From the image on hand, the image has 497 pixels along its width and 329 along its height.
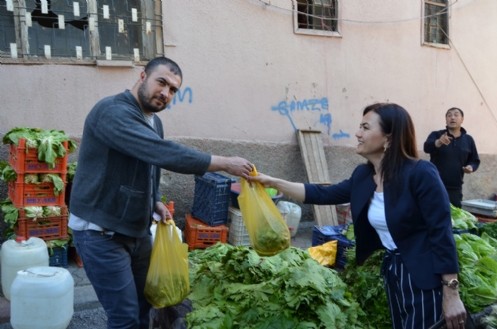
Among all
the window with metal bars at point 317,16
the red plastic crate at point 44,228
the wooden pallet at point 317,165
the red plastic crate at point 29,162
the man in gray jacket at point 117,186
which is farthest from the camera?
the window with metal bars at point 317,16

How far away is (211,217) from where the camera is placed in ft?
20.2

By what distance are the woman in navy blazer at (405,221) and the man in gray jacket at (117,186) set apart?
2.32 ft

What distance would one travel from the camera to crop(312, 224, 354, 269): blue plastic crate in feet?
14.1

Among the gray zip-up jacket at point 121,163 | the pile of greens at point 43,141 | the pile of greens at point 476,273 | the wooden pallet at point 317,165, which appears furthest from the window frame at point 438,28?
the gray zip-up jacket at point 121,163

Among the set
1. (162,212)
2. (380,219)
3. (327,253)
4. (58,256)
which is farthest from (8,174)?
(380,219)

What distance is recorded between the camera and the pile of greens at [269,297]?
2.54 metres

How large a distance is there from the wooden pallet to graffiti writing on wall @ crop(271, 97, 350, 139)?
26 cm

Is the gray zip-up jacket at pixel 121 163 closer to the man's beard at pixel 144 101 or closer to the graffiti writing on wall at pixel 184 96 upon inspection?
the man's beard at pixel 144 101

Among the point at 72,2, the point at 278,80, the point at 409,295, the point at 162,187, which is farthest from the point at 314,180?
the point at 409,295

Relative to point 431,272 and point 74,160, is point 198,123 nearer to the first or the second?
point 74,160

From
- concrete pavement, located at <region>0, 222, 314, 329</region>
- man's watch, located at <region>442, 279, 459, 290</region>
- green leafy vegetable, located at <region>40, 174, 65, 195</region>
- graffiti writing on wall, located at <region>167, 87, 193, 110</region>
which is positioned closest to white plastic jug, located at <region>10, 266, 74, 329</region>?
concrete pavement, located at <region>0, 222, 314, 329</region>

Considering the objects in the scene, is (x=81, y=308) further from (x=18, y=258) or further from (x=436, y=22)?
(x=436, y=22)

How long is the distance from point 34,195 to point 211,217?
6.91ft

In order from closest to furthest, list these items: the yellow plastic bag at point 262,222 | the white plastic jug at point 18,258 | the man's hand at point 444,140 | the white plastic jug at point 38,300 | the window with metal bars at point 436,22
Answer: the yellow plastic bag at point 262,222
the white plastic jug at point 38,300
the white plastic jug at point 18,258
the man's hand at point 444,140
the window with metal bars at point 436,22
